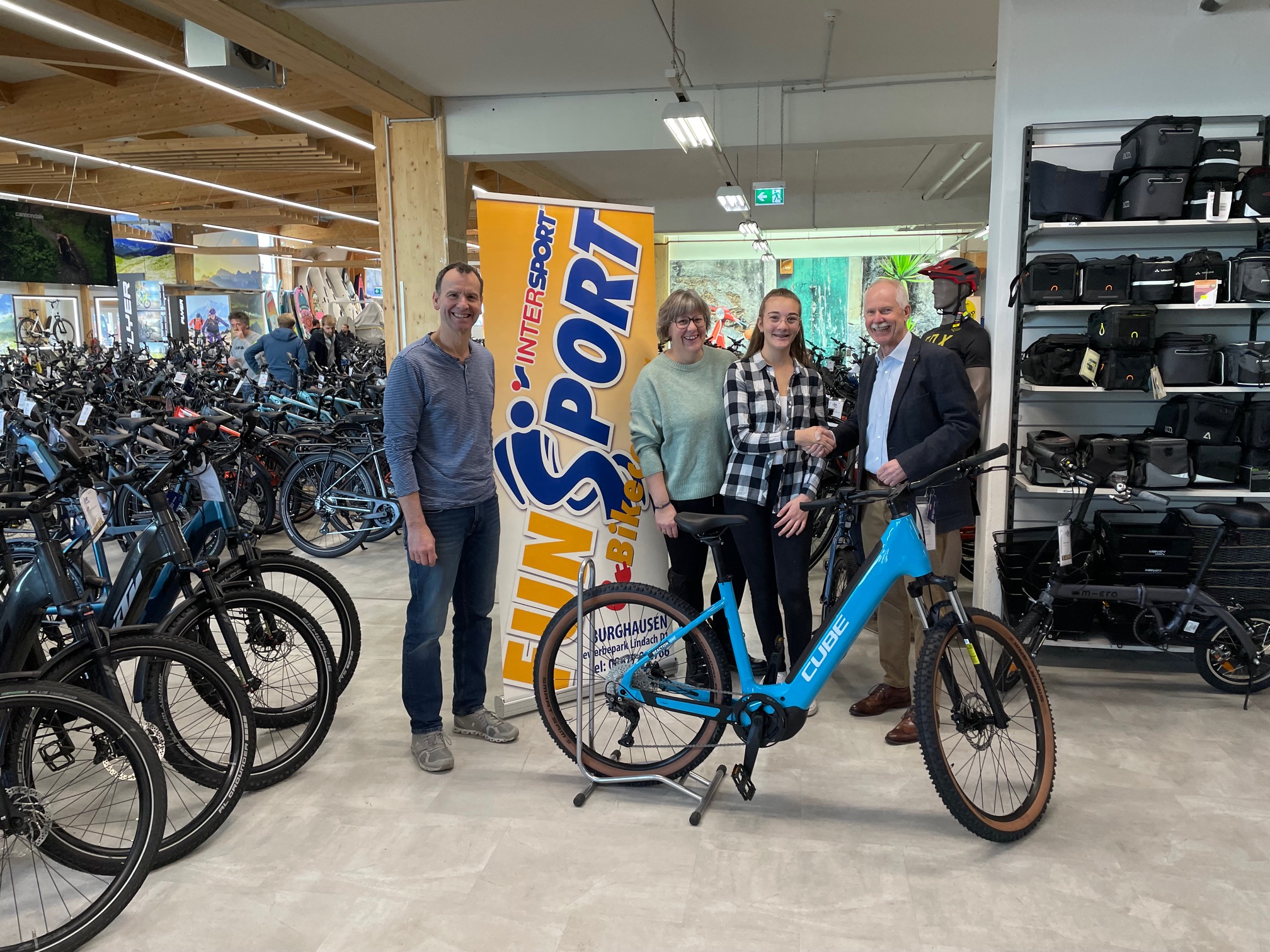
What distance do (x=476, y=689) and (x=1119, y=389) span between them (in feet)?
9.40

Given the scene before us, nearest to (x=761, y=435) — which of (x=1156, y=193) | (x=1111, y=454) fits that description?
(x=1111, y=454)

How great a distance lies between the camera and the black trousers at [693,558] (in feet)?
10.7

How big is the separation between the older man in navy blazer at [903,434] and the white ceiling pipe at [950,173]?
6176 mm

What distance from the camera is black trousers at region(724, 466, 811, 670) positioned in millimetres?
3102

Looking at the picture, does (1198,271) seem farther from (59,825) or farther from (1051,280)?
(59,825)

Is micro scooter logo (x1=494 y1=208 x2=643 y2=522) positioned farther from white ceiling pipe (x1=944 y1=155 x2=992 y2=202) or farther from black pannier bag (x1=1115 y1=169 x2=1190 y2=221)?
white ceiling pipe (x1=944 y1=155 x2=992 y2=202)

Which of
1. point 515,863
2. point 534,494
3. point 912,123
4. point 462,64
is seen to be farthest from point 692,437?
point 912,123

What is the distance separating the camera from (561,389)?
10.8ft

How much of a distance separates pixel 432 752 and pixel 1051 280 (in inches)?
121

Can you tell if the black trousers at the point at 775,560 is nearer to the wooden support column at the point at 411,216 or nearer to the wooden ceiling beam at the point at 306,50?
the wooden ceiling beam at the point at 306,50

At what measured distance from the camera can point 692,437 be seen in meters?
3.20

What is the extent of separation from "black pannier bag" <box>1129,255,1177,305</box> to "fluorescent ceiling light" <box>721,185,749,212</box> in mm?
5264

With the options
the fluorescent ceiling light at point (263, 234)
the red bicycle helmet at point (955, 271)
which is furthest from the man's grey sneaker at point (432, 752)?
Result: the fluorescent ceiling light at point (263, 234)

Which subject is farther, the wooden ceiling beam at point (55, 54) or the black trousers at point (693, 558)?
the wooden ceiling beam at point (55, 54)
